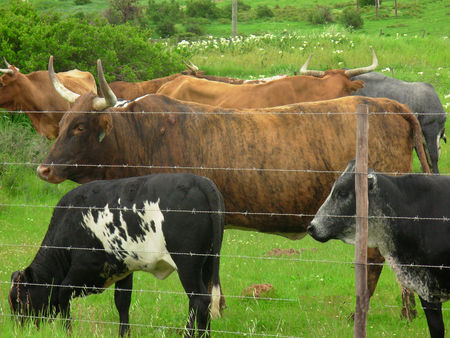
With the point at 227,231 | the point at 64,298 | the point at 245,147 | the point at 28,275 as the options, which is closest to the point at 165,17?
the point at 227,231

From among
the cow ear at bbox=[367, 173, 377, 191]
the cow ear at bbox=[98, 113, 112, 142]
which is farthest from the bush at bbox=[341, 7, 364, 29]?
the cow ear at bbox=[367, 173, 377, 191]

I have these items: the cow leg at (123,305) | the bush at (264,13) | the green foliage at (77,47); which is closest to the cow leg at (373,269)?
the cow leg at (123,305)

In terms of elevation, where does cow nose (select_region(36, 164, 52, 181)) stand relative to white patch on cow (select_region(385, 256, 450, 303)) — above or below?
above

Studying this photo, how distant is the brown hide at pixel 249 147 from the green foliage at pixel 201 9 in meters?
42.9

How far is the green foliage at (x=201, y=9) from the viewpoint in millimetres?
48656

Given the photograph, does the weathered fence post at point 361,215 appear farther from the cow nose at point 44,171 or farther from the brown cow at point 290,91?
the brown cow at point 290,91

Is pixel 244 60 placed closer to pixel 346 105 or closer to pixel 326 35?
pixel 326 35

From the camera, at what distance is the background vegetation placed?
628 centimetres

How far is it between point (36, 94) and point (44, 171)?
611 cm

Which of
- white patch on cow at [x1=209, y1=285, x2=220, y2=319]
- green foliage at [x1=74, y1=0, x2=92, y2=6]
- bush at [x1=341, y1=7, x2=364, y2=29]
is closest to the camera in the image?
white patch on cow at [x1=209, y1=285, x2=220, y2=319]

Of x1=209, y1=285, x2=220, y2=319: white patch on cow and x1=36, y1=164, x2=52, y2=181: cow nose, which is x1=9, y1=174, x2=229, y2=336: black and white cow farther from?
x1=36, y1=164, x2=52, y2=181: cow nose

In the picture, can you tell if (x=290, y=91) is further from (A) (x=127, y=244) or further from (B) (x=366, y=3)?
(B) (x=366, y=3)

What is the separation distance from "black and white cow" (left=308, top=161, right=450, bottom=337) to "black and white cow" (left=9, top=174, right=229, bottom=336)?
0.87 meters

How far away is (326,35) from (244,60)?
4441 millimetres
